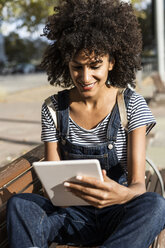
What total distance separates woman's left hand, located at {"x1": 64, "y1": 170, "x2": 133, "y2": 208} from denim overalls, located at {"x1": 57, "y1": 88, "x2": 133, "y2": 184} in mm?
356

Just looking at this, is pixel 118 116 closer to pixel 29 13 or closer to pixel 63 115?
pixel 63 115

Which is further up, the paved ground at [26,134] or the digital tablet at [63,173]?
the digital tablet at [63,173]

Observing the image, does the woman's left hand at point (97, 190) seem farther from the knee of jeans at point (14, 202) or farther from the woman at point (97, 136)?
the knee of jeans at point (14, 202)

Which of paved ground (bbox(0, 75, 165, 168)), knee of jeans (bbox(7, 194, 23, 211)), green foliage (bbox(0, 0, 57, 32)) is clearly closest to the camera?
knee of jeans (bbox(7, 194, 23, 211))

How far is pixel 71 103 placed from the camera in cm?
267

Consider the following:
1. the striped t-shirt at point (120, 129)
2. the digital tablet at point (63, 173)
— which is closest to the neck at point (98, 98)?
the striped t-shirt at point (120, 129)

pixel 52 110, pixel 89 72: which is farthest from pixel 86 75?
pixel 52 110

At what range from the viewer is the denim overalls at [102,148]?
2426 millimetres

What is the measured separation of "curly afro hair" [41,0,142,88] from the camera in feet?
7.92

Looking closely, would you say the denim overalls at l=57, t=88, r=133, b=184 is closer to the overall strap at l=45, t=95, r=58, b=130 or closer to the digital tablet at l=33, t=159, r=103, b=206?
the overall strap at l=45, t=95, r=58, b=130

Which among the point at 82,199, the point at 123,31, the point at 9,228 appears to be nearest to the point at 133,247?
the point at 82,199

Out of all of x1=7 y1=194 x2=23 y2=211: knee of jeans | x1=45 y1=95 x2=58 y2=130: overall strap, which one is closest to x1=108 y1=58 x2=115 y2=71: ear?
x1=45 y1=95 x2=58 y2=130: overall strap

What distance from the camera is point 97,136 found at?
2.48 m

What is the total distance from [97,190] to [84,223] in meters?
0.42
